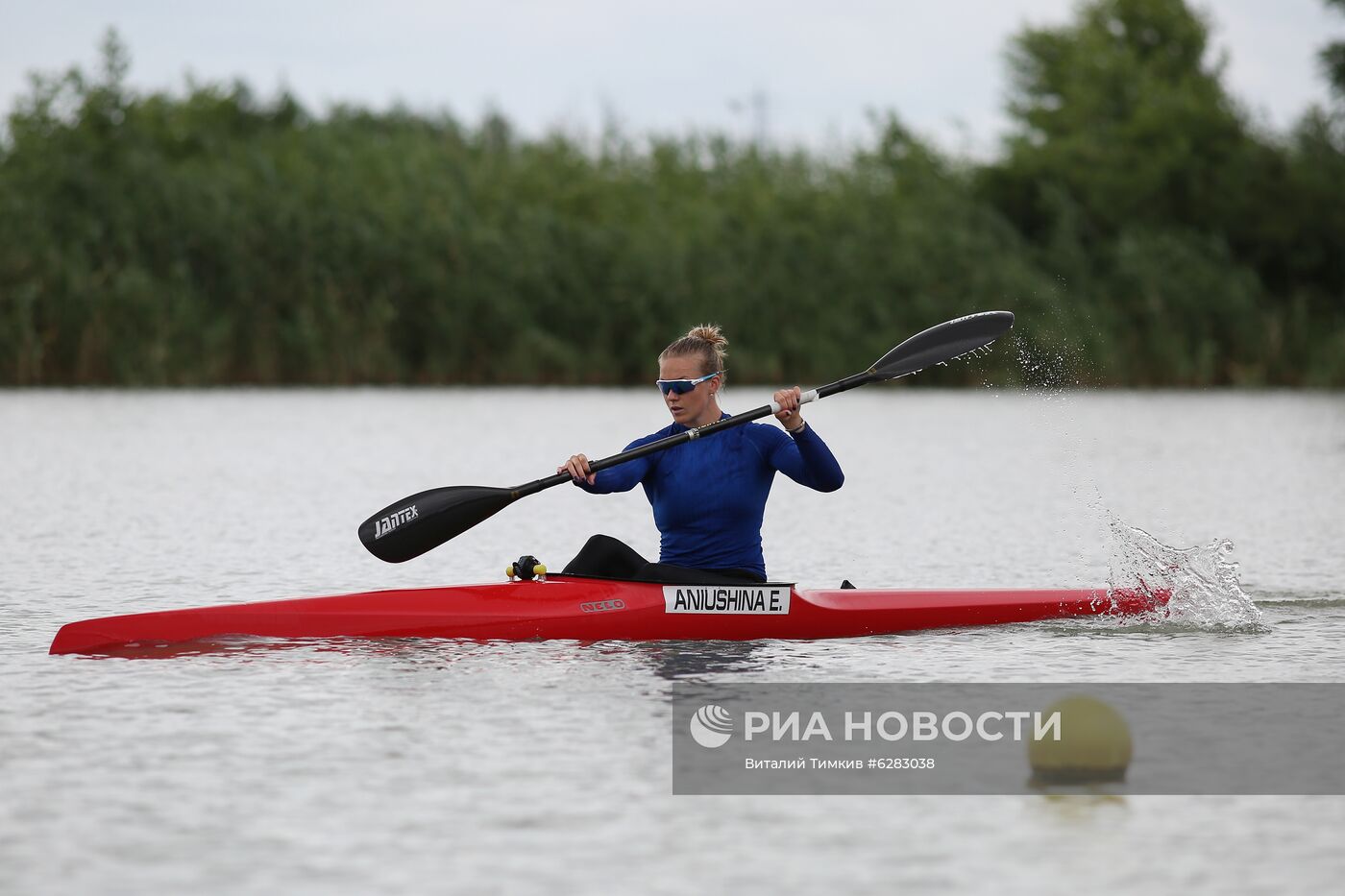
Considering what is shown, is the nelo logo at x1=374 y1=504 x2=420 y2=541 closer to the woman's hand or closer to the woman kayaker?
the woman kayaker

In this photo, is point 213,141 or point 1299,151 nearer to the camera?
point 213,141

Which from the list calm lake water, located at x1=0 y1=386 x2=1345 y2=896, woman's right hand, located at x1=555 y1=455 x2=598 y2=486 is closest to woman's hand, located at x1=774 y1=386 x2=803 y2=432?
woman's right hand, located at x1=555 y1=455 x2=598 y2=486

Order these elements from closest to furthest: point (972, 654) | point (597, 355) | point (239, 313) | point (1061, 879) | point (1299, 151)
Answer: point (1061, 879) < point (972, 654) < point (239, 313) < point (597, 355) < point (1299, 151)

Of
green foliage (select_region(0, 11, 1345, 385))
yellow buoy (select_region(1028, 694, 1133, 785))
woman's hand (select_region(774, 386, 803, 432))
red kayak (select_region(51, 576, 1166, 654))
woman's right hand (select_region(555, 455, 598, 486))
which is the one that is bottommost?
yellow buoy (select_region(1028, 694, 1133, 785))

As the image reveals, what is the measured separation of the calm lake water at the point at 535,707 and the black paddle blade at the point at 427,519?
953 millimetres

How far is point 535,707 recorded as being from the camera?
21.5 ft

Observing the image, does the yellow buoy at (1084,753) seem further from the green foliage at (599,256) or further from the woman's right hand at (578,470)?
the green foliage at (599,256)

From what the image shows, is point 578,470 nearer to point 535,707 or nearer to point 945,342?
point 535,707

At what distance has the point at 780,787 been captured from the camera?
540 centimetres

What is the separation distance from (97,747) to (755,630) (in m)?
3.16

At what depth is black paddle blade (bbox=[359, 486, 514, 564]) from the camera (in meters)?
8.62

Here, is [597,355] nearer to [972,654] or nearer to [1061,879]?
[972,654]

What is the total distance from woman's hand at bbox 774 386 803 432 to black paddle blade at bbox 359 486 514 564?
1.48m

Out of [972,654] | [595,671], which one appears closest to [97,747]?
[595,671]
